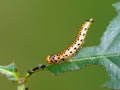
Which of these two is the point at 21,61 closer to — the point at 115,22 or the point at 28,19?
the point at 28,19

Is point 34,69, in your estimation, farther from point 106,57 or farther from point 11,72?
point 106,57

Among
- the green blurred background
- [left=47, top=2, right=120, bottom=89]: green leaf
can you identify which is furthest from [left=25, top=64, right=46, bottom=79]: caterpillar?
the green blurred background

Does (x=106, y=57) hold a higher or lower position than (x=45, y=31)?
lower

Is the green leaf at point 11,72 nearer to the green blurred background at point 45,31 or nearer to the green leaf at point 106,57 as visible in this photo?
the green leaf at point 106,57

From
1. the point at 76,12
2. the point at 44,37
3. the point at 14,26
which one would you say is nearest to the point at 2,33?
the point at 14,26

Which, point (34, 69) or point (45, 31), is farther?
point (45, 31)

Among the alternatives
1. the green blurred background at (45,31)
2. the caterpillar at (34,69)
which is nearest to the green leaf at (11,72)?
the caterpillar at (34,69)

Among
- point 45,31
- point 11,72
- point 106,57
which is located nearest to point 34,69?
point 11,72
